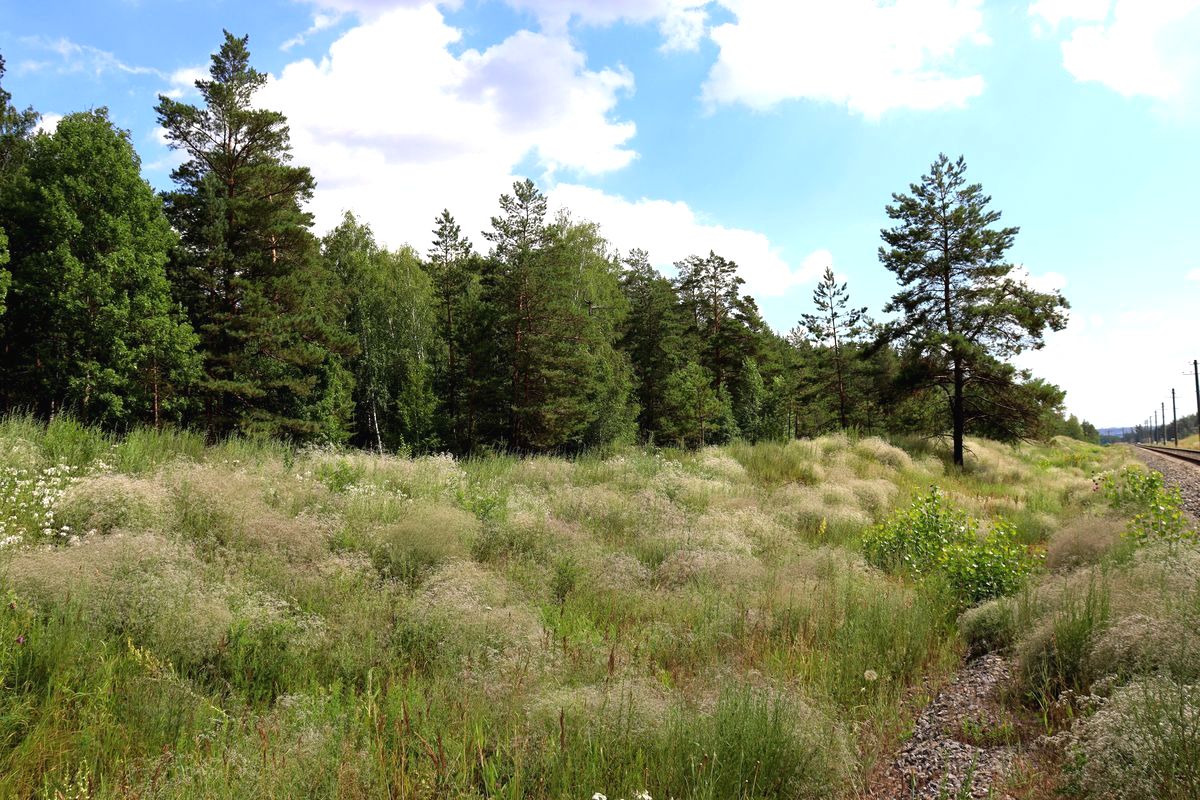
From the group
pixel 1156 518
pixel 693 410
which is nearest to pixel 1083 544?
pixel 1156 518

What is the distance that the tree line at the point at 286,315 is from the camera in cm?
2244

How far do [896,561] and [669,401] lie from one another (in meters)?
26.2

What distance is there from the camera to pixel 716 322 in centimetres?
3909

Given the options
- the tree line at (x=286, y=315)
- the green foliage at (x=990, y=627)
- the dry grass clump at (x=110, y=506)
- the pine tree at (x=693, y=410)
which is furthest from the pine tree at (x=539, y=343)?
the green foliage at (x=990, y=627)

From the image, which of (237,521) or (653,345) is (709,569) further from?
(653,345)

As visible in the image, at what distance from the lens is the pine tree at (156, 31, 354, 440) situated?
24.3 m

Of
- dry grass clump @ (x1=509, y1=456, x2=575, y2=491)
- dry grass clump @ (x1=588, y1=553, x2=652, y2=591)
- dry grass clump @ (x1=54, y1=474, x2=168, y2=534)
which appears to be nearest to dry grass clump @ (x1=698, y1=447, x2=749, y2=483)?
dry grass clump @ (x1=509, y1=456, x2=575, y2=491)

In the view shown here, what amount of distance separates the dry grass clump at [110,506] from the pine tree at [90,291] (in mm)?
20132

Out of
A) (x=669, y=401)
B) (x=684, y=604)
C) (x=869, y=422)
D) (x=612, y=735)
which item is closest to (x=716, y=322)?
(x=669, y=401)

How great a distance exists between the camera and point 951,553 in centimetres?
759

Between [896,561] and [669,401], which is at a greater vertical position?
[669,401]

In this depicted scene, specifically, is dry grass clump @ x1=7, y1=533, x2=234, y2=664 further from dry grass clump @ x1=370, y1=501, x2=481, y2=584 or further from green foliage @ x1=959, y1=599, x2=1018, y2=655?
green foliage @ x1=959, y1=599, x2=1018, y2=655

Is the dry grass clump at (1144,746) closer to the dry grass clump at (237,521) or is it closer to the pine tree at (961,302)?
the dry grass clump at (237,521)

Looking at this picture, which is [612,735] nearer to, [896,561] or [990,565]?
[990,565]
